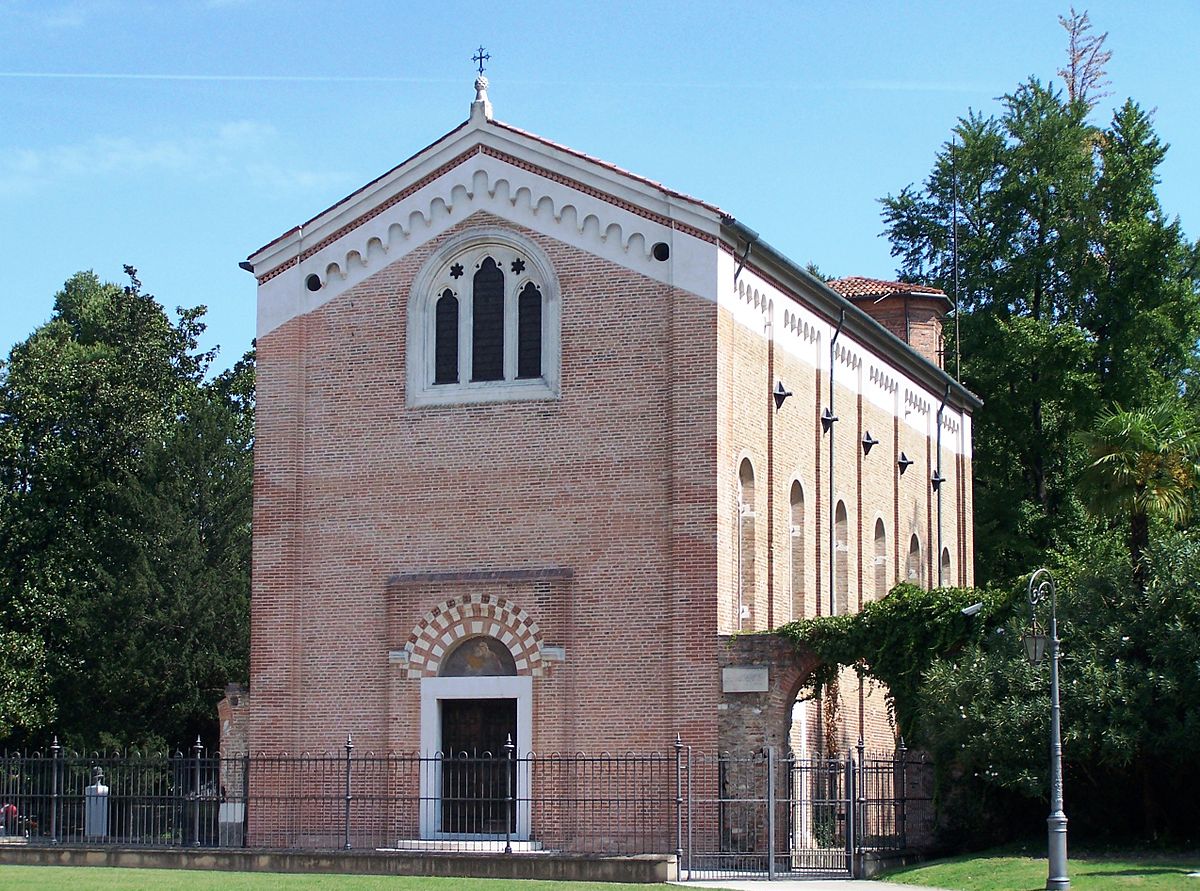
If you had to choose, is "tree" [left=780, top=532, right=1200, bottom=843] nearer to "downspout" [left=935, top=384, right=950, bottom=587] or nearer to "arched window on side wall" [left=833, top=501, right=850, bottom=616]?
"arched window on side wall" [left=833, top=501, right=850, bottom=616]

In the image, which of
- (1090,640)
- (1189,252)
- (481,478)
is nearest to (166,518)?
(481,478)

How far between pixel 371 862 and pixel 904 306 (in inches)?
1004

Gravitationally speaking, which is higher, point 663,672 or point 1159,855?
point 663,672

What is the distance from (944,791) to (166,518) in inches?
858

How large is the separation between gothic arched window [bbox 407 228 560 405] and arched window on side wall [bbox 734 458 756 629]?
3.47 metres

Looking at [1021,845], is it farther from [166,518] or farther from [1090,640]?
[166,518]

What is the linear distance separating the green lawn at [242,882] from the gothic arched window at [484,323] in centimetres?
874

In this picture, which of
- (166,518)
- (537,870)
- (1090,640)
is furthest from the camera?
(166,518)

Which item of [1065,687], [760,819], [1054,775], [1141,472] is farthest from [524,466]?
[1054,775]

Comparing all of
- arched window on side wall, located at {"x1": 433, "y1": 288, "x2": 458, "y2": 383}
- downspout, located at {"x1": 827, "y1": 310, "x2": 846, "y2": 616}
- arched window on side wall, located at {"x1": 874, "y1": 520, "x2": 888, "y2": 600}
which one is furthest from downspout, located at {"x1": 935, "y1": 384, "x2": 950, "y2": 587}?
arched window on side wall, located at {"x1": 433, "y1": 288, "x2": 458, "y2": 383}

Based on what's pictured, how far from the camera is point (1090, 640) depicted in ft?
84.4

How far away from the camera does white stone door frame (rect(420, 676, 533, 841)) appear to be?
92.0 ft

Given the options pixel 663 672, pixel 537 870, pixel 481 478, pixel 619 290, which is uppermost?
pixel 619 290

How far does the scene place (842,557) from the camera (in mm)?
34312
